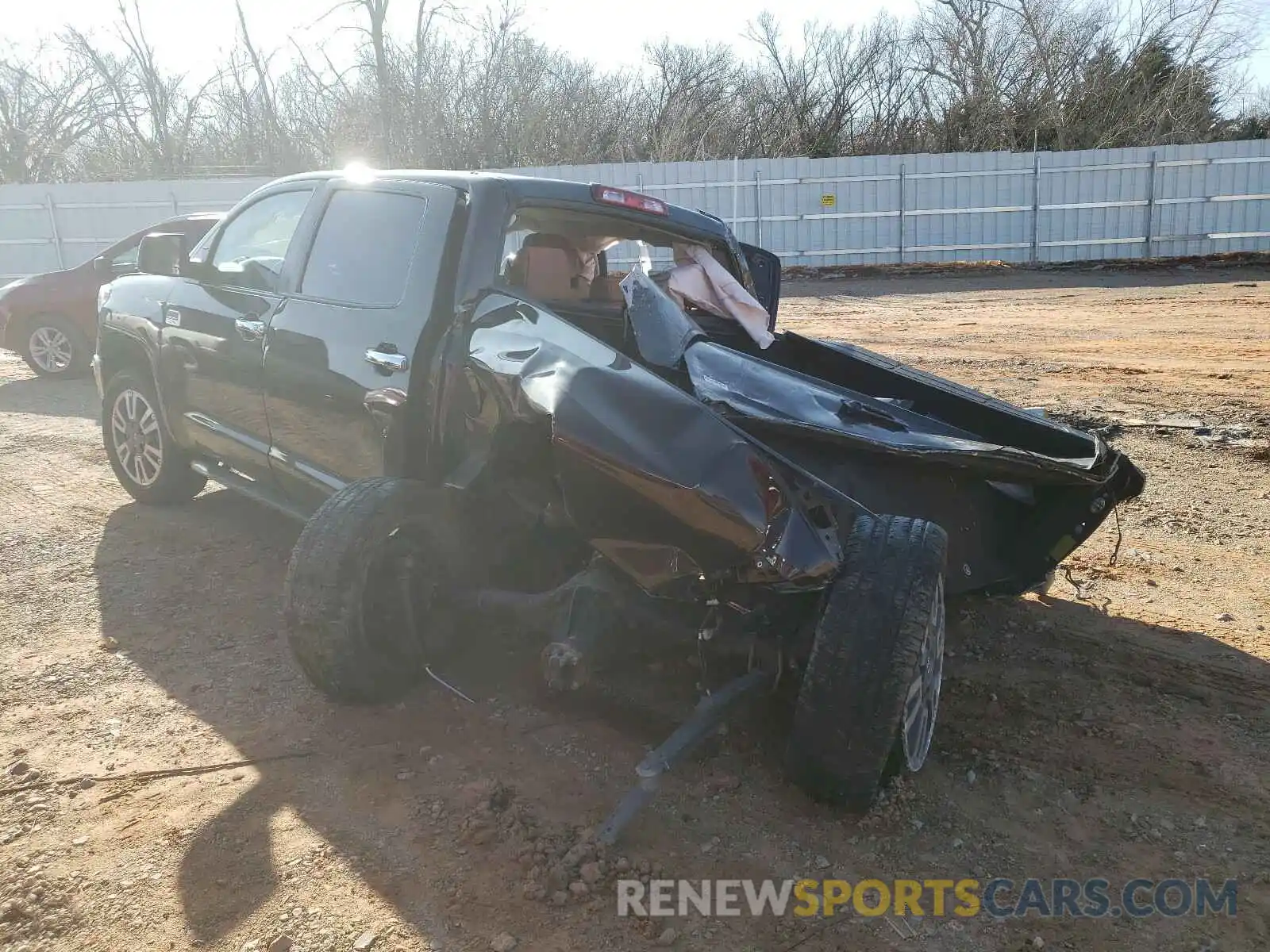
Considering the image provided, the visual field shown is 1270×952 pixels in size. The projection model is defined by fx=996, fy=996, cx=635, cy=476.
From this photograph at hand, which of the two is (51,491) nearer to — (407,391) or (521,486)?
(407,391)

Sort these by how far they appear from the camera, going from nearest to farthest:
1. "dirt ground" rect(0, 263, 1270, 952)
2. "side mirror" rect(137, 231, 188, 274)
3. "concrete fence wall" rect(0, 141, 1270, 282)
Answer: "dirt ground" rect(0, 263, 1270, 952) → "side mirror" rect(137, 231, 188, 274) → "concrete fence wall" rect(0, 141, 1270, 282)

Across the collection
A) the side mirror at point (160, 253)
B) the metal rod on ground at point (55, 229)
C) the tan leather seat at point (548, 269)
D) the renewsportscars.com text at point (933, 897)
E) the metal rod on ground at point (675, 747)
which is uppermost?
the metal rod on ground at point (55, 229)

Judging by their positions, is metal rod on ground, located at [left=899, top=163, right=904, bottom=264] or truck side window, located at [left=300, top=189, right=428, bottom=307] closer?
truck side window, located at [left=300, top=189, right=428, bottom=307]

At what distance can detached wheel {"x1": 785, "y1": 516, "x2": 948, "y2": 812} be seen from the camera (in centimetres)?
261

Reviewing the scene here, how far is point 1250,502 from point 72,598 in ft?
20.1

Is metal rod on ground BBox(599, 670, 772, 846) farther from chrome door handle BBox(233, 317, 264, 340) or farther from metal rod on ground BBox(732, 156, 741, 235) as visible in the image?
metal rod on ground BBox(732, 156, 741, 235)

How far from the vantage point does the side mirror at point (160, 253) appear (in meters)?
5.26

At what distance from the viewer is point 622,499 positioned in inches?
113

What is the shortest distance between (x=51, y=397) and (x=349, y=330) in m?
7.55

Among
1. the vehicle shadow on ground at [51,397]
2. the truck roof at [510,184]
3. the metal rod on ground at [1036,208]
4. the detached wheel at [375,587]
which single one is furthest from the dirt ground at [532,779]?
the metal rod on ground at [1036,208]

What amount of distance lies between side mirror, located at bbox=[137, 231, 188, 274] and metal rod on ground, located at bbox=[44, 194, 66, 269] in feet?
64.7

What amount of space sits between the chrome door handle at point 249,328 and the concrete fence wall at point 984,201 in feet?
56.4

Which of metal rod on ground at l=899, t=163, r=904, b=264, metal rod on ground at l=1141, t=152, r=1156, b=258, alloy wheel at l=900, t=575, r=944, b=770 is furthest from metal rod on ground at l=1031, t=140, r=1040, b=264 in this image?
alloy wheel at l=900, t=575, r=944, b=770

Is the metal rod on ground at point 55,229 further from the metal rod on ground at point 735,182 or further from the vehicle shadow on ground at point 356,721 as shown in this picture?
the vehicle shadow on ground at point 356,721
